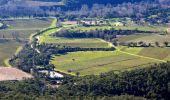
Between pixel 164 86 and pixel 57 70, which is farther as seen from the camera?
pixel 57 70

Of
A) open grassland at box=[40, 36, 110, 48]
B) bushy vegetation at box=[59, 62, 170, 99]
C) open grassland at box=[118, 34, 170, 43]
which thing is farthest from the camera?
open grassland at box=[118, 34, 170, 43]

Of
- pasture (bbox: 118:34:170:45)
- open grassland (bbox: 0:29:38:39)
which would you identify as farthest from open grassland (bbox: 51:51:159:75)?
open grassland (bbox: 0:29:38:39)

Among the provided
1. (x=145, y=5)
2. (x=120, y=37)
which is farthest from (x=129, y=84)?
(x=145, y=5)

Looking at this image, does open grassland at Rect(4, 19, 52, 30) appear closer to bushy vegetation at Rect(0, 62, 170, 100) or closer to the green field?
the green field

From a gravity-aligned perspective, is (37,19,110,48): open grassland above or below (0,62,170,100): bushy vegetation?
below

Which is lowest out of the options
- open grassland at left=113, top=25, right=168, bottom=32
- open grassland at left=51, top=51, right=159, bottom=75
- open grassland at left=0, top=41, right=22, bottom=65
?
open grassland at left=0, top=41, right=22, bottom=65

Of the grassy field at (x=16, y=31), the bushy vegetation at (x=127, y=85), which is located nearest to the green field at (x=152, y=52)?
the bushy vegetation at (x=127, y=85)

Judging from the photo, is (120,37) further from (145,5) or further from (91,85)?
(145,5)
